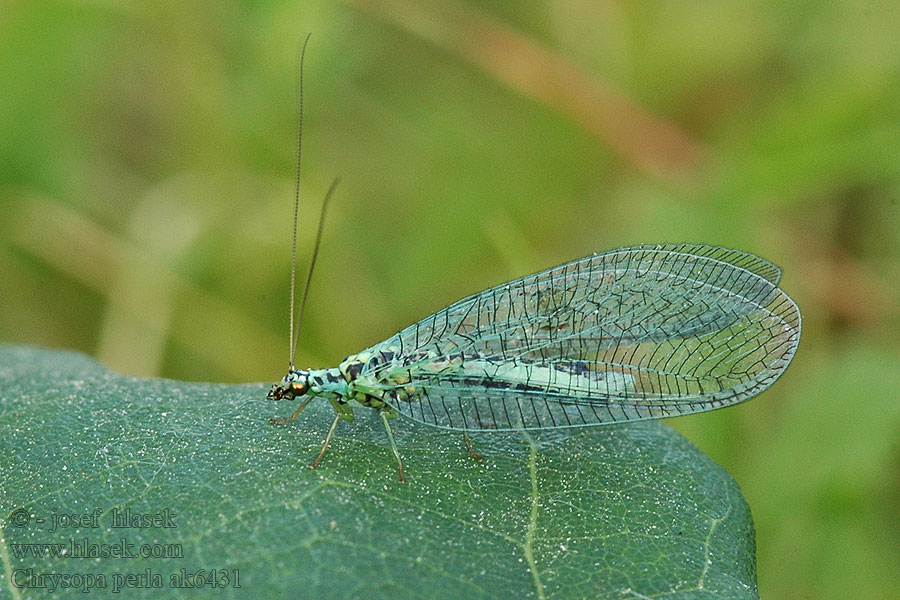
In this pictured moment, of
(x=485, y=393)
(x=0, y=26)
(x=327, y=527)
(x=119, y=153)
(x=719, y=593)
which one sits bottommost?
(x=719, y=593)

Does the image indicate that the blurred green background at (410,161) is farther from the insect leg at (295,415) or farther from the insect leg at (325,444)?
the insect leg at (325,444)

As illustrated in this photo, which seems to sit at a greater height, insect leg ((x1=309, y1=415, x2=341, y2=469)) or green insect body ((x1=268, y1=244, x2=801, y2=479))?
green insect body ((x1=268, y1=244, x2=801, y2=479))

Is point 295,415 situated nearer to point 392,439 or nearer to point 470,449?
point 392,439

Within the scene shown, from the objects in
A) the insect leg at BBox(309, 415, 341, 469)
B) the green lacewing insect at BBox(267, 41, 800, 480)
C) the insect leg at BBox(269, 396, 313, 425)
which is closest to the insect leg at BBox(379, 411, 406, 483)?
the green lacewing insect at BBox(267, 41, 800, 480)

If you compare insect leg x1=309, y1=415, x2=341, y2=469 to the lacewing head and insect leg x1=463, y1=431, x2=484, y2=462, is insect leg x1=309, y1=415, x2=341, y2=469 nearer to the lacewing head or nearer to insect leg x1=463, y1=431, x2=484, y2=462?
the lacewing head

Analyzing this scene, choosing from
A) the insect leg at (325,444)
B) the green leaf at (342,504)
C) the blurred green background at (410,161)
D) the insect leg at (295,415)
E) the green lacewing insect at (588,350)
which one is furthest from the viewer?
the blurred green background at (410,161)

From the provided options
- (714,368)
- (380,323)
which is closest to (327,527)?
(714,368)

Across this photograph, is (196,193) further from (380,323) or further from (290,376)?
(290,376)

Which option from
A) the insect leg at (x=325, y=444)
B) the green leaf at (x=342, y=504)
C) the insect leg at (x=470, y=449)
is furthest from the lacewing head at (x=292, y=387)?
the insect leg at (x=470, y=449)
